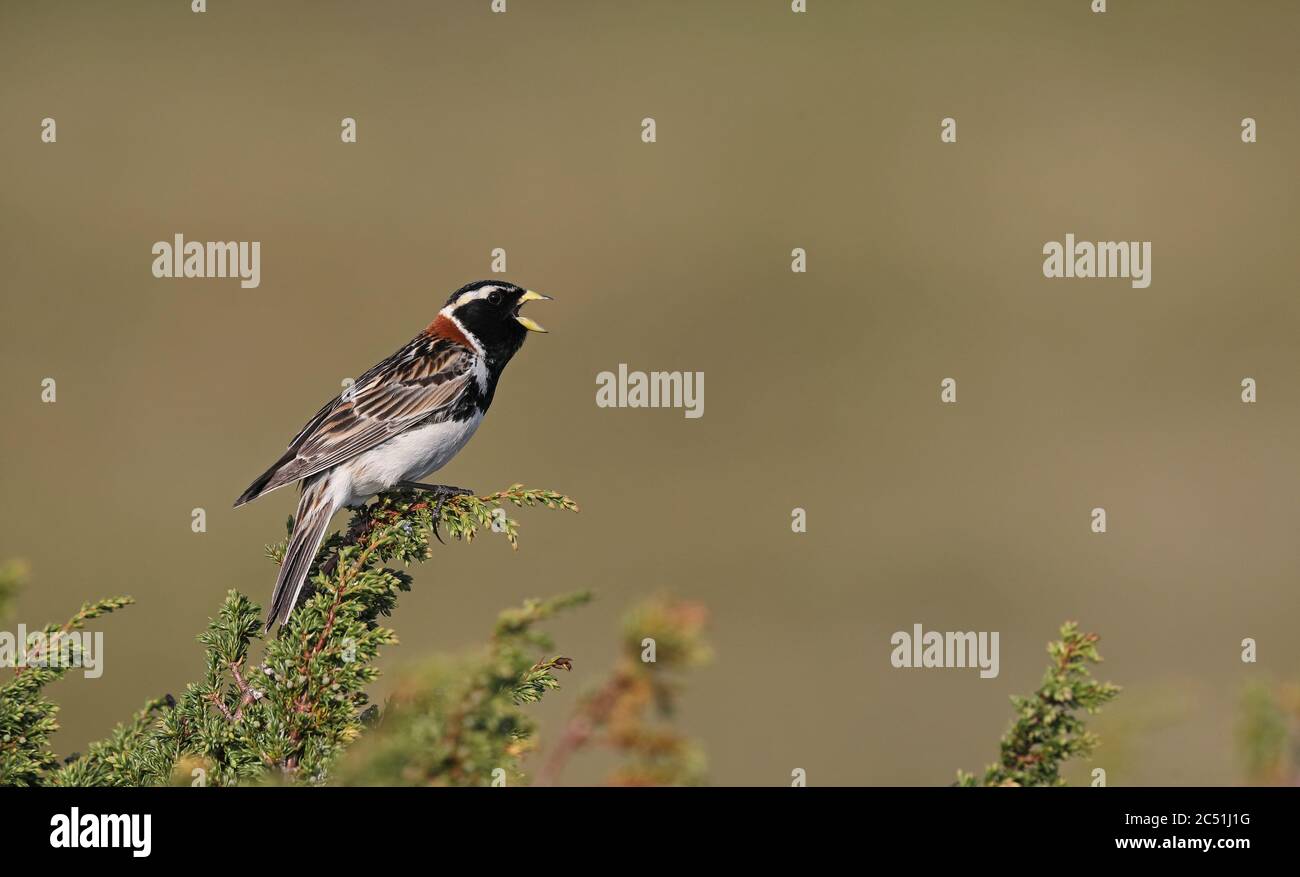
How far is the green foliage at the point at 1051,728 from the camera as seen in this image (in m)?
3.51

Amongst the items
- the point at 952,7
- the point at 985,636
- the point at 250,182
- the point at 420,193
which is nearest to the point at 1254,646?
the point at 985,636

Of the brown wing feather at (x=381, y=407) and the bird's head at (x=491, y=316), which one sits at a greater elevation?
the bird's head at (x=491, y=316)

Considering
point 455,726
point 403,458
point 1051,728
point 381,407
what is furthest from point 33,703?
point 381,407

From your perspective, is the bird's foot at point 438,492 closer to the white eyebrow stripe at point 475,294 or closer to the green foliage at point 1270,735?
the white eyebrow stripe at point 475,294

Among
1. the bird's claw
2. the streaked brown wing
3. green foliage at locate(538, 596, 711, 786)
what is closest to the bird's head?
the streaked brown wing

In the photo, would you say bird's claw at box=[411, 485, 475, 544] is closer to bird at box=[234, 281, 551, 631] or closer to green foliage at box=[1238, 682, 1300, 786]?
bird at box=[234, 281, 551, 631]

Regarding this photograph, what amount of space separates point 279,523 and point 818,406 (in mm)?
11795

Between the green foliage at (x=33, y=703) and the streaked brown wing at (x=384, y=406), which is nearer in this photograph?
the green foliage at (x=33, y=703)

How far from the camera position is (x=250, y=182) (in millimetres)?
37438

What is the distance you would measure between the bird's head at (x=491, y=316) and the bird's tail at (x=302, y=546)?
147 cm

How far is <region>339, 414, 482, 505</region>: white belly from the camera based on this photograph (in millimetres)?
6877

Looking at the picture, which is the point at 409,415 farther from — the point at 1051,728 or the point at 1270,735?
the point at 1270,735

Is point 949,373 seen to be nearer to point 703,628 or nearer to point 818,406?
point 818,406

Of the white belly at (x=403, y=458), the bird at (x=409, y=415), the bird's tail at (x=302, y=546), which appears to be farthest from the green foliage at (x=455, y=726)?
the white belly at (x=403, y=458)
